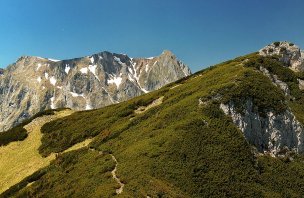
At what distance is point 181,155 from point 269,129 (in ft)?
63.5

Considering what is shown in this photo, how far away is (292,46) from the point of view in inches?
3664

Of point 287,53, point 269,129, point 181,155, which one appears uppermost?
point 287,53

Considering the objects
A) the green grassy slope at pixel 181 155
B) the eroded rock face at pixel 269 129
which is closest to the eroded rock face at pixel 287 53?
the green grassy slope at pixel 181 155

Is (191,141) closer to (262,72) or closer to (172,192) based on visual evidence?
(172,192)

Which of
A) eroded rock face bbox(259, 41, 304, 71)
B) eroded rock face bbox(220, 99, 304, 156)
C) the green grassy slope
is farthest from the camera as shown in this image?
eroded rock face bbox(259, 41, 304, 71)

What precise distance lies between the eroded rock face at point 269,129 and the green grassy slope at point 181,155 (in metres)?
1.47

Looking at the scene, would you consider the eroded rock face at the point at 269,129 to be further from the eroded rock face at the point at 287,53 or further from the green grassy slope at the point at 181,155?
the eroded rock face at the point at 287,53

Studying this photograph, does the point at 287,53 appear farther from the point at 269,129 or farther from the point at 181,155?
the point at 181,155

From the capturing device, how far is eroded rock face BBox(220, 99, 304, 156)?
5988 cm

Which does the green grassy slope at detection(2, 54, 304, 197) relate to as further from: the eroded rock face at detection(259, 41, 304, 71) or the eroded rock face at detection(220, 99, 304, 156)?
the eroded rock face at detection(259, 41, 304, 71)

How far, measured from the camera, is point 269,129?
62469 millimetres

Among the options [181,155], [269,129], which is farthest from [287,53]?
[181,155]

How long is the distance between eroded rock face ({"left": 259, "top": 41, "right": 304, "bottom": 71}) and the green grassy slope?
1757 cm

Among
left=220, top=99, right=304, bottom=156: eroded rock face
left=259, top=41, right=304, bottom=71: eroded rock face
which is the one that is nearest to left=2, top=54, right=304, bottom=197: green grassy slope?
left=220, top=99, right=304, bottom=156: eroded rock face
